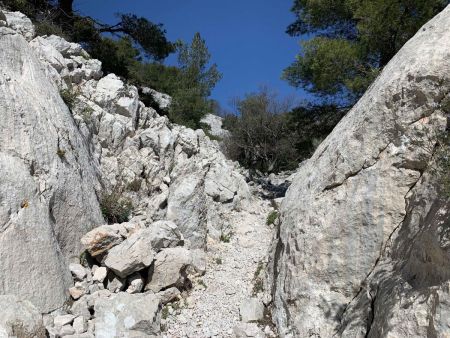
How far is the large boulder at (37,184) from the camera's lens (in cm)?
639

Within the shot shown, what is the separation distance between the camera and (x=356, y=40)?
1292 cm

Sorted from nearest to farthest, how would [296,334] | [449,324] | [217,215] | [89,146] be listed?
[449,324] → [296,334] → [89,146] → [217,215]

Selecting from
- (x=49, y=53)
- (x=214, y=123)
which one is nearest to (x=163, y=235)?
(x=49, y=53)

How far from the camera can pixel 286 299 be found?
6.49m

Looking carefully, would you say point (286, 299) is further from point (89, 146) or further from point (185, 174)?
point (89, 146)

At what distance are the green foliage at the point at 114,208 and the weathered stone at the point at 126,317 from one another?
3.10 m

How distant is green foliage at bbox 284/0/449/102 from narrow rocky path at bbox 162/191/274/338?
501 cm

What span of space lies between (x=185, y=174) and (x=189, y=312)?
4.94m

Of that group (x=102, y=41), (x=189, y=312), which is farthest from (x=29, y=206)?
(x=102, y=41)

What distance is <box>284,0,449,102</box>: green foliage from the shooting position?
11.0 meters

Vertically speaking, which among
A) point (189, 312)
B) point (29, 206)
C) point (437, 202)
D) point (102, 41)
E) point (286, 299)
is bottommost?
point (189, 312)

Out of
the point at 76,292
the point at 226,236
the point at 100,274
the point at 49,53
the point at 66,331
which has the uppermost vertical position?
the point at 49,53

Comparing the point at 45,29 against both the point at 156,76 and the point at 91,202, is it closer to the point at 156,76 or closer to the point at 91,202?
the point at 91,202

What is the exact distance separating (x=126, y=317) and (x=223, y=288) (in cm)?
251
